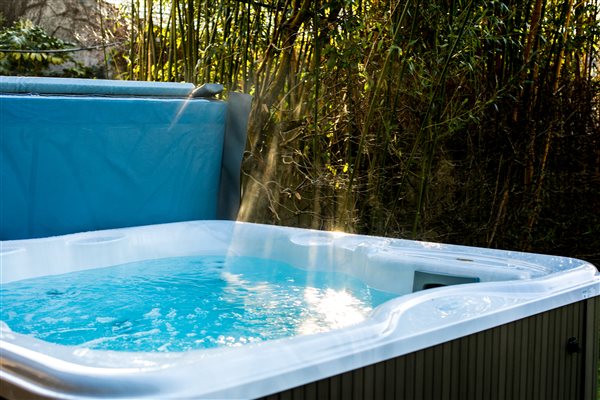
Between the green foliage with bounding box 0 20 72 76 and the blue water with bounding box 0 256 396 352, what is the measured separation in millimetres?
4783

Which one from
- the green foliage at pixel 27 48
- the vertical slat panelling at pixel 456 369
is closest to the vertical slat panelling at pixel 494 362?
the vertical slat panelling at pixel 456 369

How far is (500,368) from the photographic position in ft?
5.67

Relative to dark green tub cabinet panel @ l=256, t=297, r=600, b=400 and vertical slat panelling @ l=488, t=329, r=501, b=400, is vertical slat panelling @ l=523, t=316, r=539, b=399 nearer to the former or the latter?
dark green tub cabinet panel @ l=256, t=297, r=600, b=400

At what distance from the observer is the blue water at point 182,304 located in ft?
6.84

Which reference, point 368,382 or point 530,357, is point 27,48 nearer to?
point 530,357

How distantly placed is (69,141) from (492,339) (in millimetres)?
1984

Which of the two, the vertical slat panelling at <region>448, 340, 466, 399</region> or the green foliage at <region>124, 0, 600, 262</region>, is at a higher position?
the green foliage at <region>124, 0, 600, 262</region>

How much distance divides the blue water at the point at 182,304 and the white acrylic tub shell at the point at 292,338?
78 millimetres

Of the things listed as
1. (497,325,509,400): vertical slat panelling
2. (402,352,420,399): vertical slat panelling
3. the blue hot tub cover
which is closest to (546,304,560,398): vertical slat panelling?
(497,325,509,400): vertical slat panelling

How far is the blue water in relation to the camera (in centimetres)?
209

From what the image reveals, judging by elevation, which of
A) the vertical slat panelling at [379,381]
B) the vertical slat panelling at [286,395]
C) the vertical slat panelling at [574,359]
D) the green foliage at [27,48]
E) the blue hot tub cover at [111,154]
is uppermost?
the green foliage at [27,48]

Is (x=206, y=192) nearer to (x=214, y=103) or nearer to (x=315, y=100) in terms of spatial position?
(x=214, y=103)

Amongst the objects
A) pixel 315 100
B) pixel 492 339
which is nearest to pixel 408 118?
pixel 315 100

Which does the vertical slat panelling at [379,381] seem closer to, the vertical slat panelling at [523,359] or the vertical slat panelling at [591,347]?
the vertical slat panelling at [523,359]
